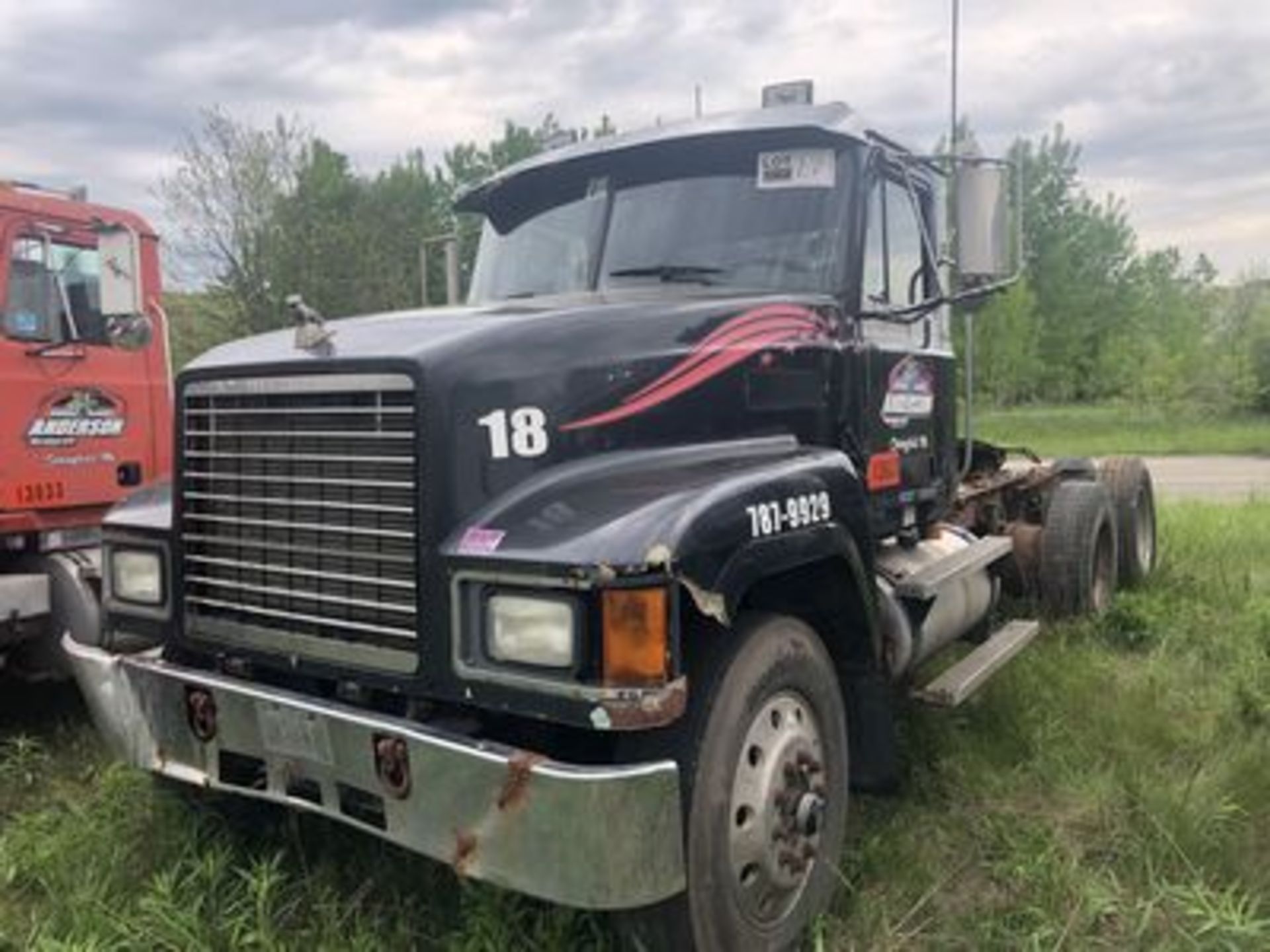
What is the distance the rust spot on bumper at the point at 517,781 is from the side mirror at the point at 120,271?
4.20 m

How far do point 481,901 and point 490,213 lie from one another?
9.77ft

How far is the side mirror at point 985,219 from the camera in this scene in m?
4.71

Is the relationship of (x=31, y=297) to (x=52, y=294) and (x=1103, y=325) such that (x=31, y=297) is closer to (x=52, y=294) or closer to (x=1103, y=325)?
(x=52, y=294)

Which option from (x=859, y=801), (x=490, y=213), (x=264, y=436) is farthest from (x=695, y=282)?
(x=859, y=801)

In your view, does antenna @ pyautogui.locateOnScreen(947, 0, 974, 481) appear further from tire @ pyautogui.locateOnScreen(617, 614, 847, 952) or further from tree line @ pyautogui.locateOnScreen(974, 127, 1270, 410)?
tree line @ pyautogui.locateOnScreen(974, 127, 1270, 410)

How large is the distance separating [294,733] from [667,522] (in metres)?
1.17

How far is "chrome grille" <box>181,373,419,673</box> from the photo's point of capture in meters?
3.34

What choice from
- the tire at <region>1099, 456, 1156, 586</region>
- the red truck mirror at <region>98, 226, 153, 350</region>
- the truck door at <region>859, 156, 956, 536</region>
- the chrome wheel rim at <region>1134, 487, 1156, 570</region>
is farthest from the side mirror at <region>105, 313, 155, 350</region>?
the chrome wheel rim at <region>1134, 487, 1156, 570</region>

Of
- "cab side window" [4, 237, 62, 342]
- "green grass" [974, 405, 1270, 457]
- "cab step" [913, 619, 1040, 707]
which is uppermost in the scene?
"cab side window" [4, 237, 62, 342]

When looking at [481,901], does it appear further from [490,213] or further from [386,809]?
[490,213]

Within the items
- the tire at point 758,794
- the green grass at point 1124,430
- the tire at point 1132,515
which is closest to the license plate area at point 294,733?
the tire at point 758,794

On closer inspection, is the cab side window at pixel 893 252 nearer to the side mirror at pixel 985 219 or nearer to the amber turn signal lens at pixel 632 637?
the side mirror at pixel 985 219

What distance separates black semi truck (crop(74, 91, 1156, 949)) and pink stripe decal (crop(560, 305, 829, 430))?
0.01m

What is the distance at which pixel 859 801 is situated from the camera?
473cm
